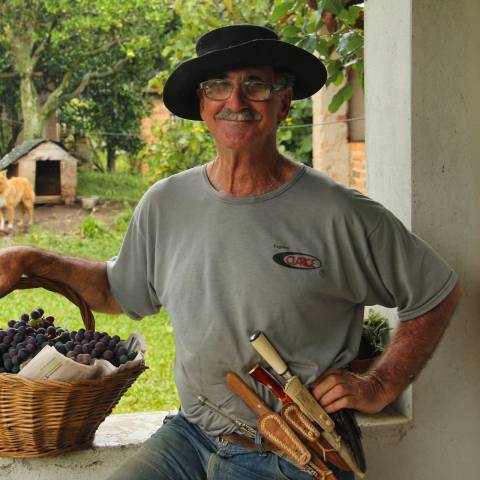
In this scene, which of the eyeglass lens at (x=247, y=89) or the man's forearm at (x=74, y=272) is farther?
the man's forearm at (x=74, y=272)

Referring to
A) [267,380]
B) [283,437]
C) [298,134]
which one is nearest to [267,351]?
[267,380]

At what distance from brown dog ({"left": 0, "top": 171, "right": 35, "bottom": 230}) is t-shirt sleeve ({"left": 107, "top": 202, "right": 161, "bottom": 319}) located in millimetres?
6328

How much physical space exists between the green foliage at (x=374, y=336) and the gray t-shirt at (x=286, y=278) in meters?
0.44

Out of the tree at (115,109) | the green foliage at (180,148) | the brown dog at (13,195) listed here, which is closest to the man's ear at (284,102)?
the green foliage at (180,148)

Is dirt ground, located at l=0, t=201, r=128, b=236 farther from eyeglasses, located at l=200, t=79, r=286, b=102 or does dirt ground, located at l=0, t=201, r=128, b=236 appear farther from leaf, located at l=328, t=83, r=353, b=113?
eyeglasses, located at l=200, t=79, r=286, b=102

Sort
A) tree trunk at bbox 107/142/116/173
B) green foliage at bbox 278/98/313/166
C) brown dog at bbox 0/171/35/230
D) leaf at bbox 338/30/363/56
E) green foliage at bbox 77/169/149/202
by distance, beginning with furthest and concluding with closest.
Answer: tree trunk at bbox 107/142/116/173
green foliage at bbox 77/169/149/202
brown dog at bbox 0/171/35/230
green foliage at bbox 278/98/313/166
leaf at bbox 338/30/363/56

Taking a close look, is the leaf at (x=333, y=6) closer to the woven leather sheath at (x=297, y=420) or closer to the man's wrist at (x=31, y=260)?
the man's wrist at (x=31, y=260)

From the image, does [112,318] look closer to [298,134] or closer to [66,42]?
[298,134]

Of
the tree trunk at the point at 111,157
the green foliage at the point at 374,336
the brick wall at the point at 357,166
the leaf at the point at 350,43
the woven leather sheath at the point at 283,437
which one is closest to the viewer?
the woven leather sheath at the point at 283,437

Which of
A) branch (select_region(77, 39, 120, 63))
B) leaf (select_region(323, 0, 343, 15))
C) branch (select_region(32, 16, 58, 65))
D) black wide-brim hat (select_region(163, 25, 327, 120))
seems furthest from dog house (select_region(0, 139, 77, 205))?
black wide-brim hat (select_region(163, 25, 327, 120))

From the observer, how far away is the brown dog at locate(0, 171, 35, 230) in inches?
330

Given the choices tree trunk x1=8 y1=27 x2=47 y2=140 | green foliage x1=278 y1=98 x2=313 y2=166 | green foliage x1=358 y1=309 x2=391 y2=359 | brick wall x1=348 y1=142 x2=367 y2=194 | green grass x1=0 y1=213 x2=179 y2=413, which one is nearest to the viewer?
green foliage x1=358 y1=309 x2=391 y2=359

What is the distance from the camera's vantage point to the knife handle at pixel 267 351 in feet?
5.95

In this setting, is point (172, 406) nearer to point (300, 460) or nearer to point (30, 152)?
point (300, 460)
